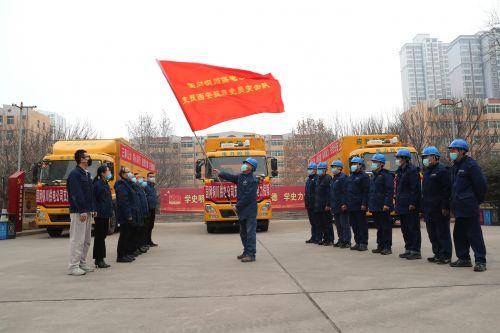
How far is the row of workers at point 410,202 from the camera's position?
592cm

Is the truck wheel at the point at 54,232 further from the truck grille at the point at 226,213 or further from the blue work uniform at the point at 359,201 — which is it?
the blue work uniform at the point at 359,201

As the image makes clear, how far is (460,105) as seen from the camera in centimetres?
2956

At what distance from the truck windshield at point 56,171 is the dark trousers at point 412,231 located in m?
9.42

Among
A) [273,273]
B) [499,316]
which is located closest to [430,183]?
[273,273]

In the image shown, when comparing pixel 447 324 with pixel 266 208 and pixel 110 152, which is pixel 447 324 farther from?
pixel 110 152

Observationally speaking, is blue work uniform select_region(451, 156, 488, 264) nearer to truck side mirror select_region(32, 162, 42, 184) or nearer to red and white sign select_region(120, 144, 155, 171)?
truck side mirror select_region(32, 162, 42, 184)

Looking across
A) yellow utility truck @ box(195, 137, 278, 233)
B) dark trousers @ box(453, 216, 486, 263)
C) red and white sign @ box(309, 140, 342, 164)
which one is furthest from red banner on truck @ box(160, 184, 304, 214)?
dark trousers @ box(453, 216, 486, 263)

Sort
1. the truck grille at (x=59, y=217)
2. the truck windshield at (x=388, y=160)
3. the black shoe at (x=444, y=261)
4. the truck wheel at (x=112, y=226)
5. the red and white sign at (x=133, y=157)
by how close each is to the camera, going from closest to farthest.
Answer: the black shoe at (x=444, y=261), the truck grille at (x=59, y=217), the truck windshield at (x=388, y=160), the truck wheel at (x=112, y=226), the red and white sign at (x=133, y=157)

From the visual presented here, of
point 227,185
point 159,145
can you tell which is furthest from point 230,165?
point 159,145

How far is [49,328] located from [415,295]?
3.62m

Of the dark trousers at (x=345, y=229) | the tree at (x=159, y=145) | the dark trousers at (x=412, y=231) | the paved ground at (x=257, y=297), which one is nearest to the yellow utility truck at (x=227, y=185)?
the dark trousers at (x=345, y=229)

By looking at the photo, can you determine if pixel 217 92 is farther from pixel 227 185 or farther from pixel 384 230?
pixel 227 185

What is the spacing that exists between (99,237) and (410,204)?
5454 mm

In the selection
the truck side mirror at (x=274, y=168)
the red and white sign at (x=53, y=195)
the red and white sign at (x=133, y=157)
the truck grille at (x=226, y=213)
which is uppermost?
the red and white sign at (x=133, y=157)
